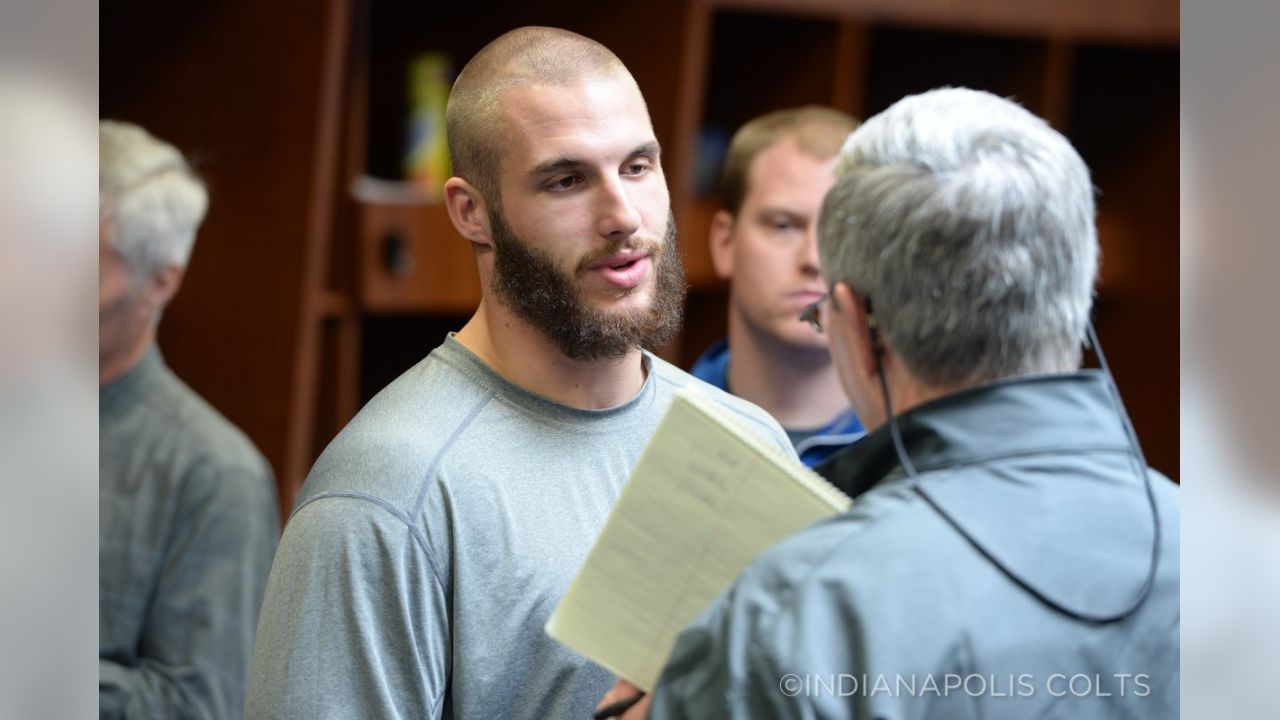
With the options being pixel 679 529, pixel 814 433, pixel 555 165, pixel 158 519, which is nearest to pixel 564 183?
pixel 555 165

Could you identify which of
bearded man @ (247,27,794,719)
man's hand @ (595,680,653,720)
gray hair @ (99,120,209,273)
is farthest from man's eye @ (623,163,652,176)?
gray hair @ (99,120,209,273)

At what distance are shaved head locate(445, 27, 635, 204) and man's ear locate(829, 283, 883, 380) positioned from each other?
0.32 meters

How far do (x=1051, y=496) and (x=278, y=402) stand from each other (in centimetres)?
119

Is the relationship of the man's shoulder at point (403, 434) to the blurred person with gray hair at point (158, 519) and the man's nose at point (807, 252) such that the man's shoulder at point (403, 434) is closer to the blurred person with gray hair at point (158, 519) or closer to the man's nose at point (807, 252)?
the blurred person with gray hair at point (158, 519)

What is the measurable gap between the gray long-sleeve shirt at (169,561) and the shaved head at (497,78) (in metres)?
0.57

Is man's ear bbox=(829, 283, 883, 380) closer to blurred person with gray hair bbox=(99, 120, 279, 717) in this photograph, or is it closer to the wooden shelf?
blurred person with gray hair bbox=(99, 120, 279, 717)

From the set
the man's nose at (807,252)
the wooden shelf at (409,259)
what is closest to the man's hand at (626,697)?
the man's nose at (807,252)

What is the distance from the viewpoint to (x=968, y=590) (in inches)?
37.5

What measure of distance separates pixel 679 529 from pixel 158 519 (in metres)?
0.80

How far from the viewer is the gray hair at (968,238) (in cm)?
97

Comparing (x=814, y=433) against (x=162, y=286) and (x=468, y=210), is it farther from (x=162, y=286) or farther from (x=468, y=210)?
(x=162, y=286)

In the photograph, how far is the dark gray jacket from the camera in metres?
0.91

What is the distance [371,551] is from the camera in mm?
1143
